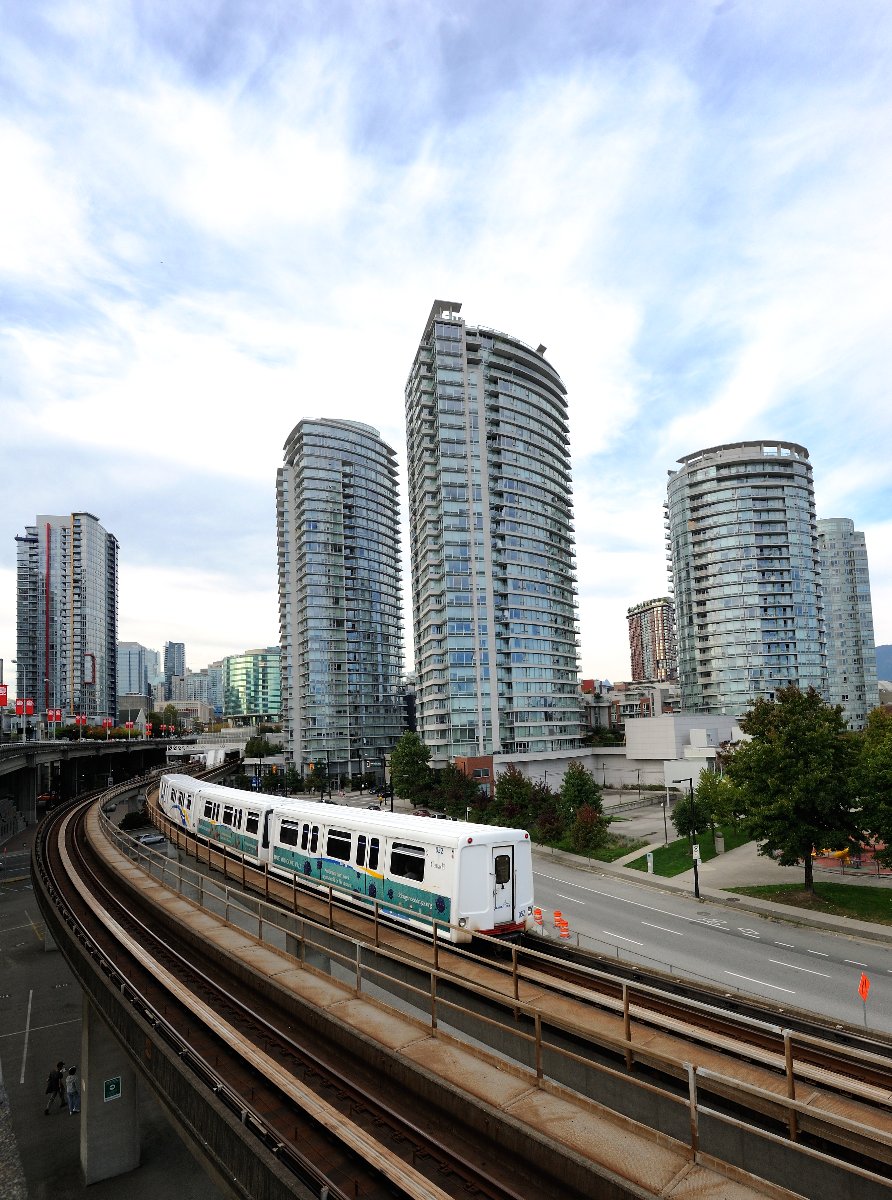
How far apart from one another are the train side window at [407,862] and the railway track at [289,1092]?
4537 mm

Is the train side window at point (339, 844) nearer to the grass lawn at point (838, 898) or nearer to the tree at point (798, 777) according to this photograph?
the tree at point (798, 777)

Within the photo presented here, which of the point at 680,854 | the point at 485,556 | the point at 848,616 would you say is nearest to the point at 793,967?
the point at 680,854

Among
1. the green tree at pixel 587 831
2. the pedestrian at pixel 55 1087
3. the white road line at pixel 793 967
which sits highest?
the green tree at pixel 587 831

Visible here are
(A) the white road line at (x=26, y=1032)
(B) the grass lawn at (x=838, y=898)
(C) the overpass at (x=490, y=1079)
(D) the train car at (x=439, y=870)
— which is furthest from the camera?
(B) the grass lawn at (x=838, y=898)

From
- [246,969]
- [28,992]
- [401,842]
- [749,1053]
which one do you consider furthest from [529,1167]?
[28,992]

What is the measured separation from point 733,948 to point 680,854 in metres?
18.8

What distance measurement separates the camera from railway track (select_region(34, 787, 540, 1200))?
768cm

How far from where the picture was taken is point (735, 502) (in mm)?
121375

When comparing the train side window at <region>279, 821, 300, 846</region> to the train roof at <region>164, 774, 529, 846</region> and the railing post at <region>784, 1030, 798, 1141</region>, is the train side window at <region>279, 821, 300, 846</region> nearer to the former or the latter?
the train roof at <region>164, 774, 529, 846</region>

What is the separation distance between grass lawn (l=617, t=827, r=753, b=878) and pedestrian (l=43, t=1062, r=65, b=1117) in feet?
104

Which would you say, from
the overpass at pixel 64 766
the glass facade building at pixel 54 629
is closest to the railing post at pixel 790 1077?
the overpass at pixel 64 766

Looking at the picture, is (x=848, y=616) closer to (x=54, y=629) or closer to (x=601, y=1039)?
(x=601, y=1039)

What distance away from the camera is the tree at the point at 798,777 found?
32.3 meters

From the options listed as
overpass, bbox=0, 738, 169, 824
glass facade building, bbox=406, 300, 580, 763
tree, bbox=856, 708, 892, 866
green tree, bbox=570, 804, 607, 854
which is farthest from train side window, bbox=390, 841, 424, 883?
glass facade building, bbox=406, 300, 580, 763
